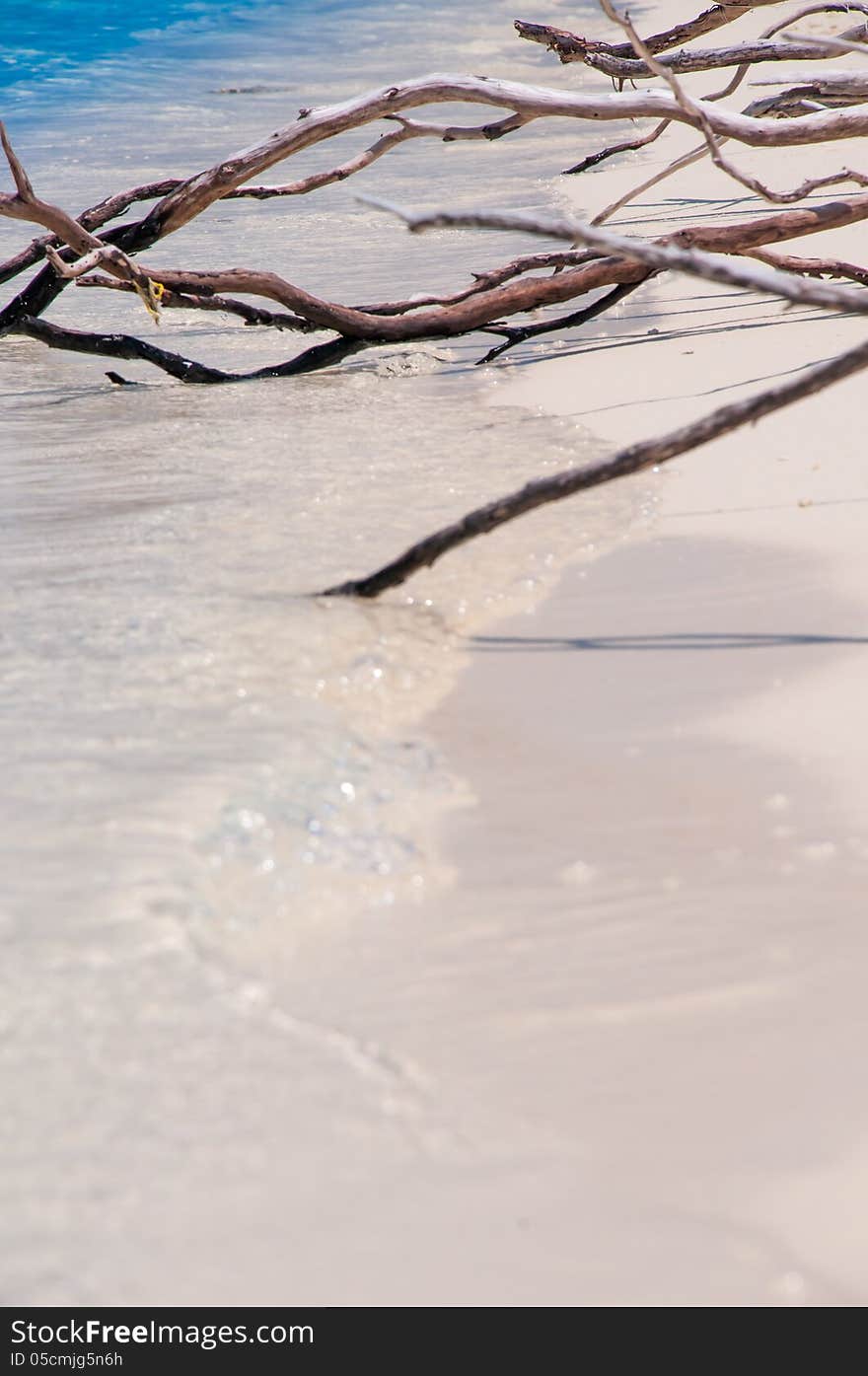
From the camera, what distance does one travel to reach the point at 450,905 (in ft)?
6.80

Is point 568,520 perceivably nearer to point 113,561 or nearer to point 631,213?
point 113,561

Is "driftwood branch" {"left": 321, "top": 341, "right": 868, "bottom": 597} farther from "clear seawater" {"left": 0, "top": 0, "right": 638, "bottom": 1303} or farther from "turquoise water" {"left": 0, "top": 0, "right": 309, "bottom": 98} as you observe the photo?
"turquoise water" {"left": 0, "top": 0, "right": 309, "bottom": 98}

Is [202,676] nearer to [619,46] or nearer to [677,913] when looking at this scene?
[677,913]

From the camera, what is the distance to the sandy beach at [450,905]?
1.56 m

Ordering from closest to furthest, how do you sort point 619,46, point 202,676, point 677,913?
point 677,913, point 202,676, point 619,46

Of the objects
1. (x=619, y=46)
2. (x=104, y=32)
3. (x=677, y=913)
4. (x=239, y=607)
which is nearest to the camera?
(x=677, y=913)

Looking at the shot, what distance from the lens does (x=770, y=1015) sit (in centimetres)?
185

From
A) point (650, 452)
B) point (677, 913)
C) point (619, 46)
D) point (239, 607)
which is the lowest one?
point (677, 913)

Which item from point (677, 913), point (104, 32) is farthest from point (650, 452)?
point (104, 32)

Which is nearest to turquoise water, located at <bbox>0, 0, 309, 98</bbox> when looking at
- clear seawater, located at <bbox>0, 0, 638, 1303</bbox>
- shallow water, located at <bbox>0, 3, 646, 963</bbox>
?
shallow water, located at <bbox>0, 3, 646, 963</bbox>

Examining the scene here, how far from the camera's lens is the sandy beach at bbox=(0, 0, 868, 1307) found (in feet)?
5.10

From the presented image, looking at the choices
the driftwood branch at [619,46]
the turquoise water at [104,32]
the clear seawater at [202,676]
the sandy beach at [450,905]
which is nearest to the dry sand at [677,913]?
the sandy beach at [450,905]

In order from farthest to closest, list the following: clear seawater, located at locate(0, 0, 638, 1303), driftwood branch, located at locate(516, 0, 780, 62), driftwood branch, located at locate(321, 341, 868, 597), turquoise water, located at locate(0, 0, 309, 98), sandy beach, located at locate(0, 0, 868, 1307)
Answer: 1. turquoise water, located at locate(0, 0, 309, 98)
2. driftwood branch, located at locate(516, 0, 780, 62)
3. driftwood branch, located at locate(321, 341, 868, 597)
4. clear seawater, located at locate(0, 0, 638, 1303)
5. sandy beach, located at locate(0, 0, 868, 1307)

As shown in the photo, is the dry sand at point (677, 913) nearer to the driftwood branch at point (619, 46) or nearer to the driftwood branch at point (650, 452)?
the driftwood branch at point (650, 452)
